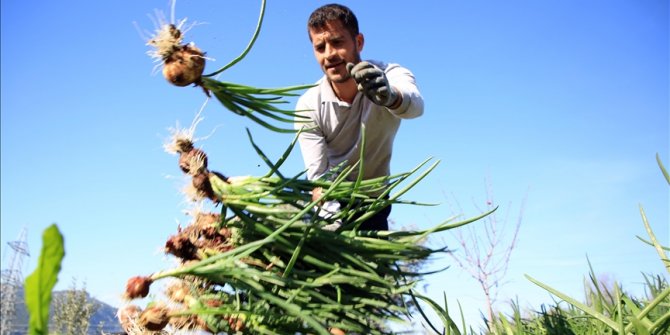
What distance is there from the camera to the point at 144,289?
1.12 m

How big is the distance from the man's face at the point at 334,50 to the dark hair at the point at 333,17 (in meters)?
0.03

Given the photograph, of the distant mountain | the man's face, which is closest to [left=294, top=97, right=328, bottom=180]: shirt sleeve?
the man's face

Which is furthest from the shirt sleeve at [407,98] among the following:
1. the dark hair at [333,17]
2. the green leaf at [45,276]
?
the green leaf at [45,276]

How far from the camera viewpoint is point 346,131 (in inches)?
82.8

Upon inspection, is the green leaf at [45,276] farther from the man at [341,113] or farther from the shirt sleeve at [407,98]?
the man at [341,113]

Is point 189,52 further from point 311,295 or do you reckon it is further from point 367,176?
point 367,176

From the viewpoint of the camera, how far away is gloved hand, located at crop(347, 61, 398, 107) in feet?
4.52

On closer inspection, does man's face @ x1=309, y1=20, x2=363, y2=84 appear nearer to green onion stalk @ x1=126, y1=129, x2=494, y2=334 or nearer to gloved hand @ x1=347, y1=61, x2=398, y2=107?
gloved hand @ x1=347, y1=61, x2=398, y2=107

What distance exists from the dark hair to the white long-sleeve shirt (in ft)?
0.76

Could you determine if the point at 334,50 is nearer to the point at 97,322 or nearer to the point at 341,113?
the point at 341,113

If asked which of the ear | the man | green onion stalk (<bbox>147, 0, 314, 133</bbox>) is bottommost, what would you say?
green onion stalk (<bbox>147, 0, 314, 133</bbox>)

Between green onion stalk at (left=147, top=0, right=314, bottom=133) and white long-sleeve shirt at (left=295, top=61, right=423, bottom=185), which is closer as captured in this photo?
green onion stalk at (left=147, top=0, right=314, bottom=133)

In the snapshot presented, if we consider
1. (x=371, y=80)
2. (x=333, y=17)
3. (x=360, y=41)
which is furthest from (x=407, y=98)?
(x=360, y=41)

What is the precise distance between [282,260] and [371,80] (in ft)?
1.83
